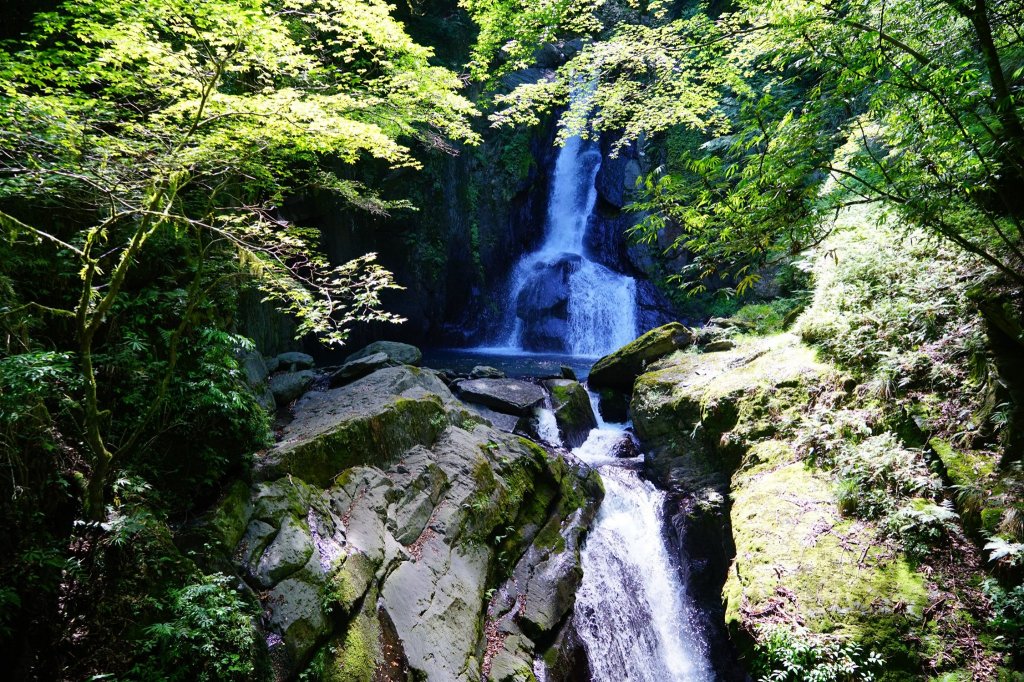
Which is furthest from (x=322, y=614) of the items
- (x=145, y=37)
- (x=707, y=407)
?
(x=707, y=407)

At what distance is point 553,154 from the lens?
23.1m

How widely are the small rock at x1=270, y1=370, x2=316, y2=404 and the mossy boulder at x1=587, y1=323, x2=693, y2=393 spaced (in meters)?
6.98

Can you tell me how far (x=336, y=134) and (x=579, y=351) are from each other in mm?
15391

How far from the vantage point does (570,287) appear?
19703 mm

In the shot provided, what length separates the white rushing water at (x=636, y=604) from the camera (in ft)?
19.2

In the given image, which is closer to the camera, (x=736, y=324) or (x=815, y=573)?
(x=815, y=573)

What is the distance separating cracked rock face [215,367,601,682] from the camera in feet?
13.6

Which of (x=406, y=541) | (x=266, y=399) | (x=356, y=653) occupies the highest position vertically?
(x=266, y=399)

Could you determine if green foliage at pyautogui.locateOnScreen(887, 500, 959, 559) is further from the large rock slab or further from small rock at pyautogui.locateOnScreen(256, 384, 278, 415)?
small rock at pyautogui.locateOnScreen(256, 384, 278, 415)

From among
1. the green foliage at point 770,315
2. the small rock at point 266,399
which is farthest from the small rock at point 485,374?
the green foliage at point 770,315

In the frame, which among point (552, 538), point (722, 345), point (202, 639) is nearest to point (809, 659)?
point (552, 538)

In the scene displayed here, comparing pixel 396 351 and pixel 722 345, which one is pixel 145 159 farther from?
pixel 722 345

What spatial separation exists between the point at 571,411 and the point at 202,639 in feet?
26.5

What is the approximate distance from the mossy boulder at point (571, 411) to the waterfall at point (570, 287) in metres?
7.81
